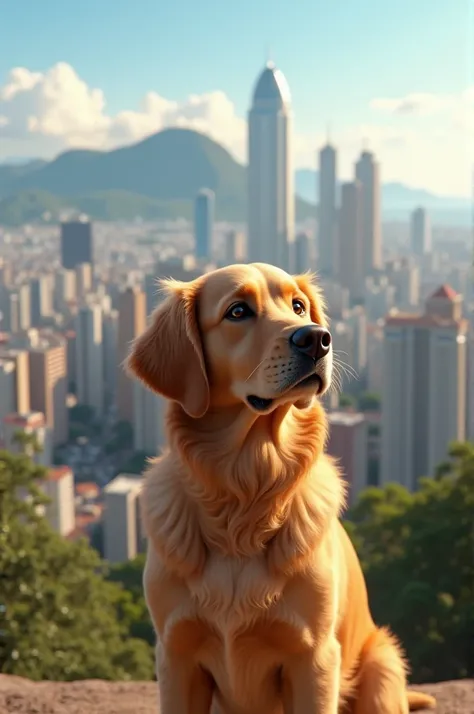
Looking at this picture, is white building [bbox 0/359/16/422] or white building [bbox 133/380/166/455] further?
white building [bbox 133/380/166/455]

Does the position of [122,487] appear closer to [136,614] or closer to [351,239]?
[136,614]

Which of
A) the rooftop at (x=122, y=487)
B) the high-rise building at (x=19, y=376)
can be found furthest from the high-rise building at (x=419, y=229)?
the rooftop at (x=122, y=487)

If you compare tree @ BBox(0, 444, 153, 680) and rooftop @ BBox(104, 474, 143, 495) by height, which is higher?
tree @ BBox(0, 444, 153, 680)

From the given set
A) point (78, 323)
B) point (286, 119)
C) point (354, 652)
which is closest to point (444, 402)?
point (78, 323)

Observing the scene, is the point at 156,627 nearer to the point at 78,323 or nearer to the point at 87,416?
the point at 87,416

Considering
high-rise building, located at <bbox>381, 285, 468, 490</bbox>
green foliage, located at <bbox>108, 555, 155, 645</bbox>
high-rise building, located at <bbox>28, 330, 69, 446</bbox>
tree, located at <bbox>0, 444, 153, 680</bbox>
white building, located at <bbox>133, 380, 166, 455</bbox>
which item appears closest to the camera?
tree, located at <bbox>0, 444, 153, 680</bbox>

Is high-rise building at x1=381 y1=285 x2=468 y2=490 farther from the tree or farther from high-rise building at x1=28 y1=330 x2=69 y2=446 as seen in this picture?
the tree

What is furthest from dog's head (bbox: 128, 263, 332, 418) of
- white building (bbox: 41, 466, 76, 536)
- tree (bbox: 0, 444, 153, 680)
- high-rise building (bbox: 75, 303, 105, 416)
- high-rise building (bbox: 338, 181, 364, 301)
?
high-rise building (bbox: 338, 181, 364, 301)

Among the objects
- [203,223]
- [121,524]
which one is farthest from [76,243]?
[121,524]
